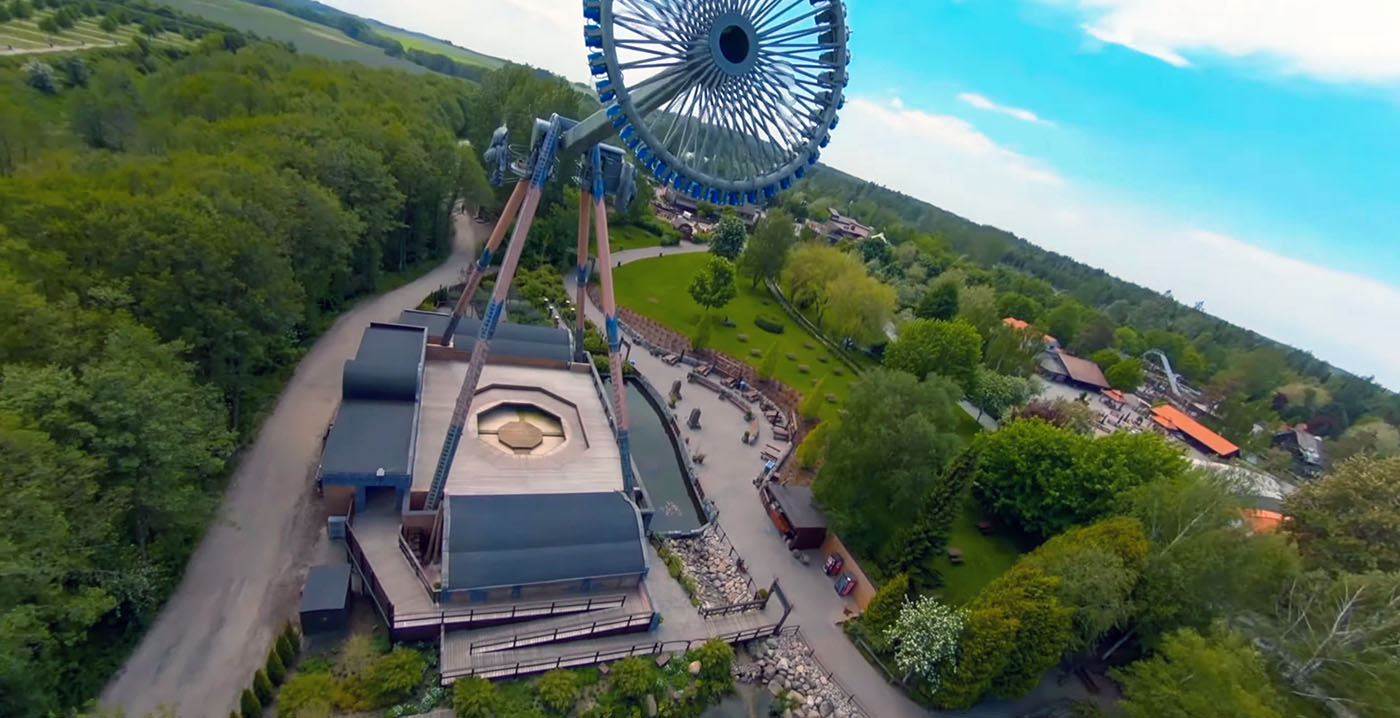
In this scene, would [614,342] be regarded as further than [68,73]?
No

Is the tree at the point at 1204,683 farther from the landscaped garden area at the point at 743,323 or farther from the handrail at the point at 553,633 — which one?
the landscaped garden area at the point at 743,323

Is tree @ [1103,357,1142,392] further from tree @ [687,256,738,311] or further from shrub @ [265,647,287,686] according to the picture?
shrub @ [265,647,287,686]

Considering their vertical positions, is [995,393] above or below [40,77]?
above

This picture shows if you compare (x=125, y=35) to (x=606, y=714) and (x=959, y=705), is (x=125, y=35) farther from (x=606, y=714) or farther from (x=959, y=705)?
(x=959, y=705)

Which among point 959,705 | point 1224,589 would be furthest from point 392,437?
Result: point 1224,589

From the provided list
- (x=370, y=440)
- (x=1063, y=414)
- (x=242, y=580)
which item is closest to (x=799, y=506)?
(x=370, y=440)

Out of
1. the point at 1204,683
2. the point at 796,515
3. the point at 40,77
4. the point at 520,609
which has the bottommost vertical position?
the point at 520,609

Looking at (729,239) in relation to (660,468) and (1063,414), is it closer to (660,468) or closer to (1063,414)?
(1063,414)
